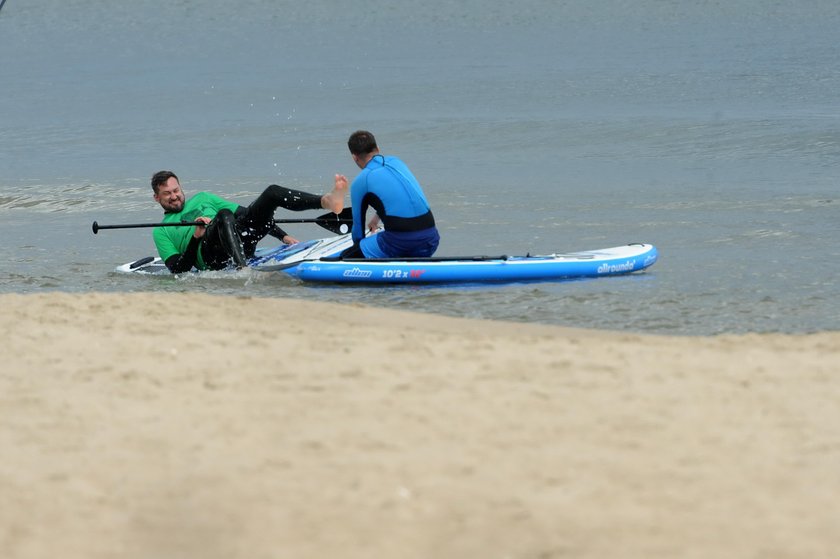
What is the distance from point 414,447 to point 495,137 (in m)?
17.9

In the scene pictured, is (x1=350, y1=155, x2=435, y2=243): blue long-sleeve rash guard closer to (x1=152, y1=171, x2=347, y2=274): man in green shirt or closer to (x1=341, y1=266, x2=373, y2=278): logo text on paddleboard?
(x1=341, y1=266, x2=373, y2=278): logo text on paddleboard

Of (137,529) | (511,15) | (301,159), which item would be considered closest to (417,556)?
(137,529)

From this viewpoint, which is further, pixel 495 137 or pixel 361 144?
pixel 495 137

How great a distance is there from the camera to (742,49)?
114 feet

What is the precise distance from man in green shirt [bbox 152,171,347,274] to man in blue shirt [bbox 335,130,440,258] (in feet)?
1.84

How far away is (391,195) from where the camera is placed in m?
10.7

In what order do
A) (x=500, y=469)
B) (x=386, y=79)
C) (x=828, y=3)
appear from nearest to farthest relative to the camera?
(x=500, y=469) → (x=386, y=79) → (x=828, y=3)

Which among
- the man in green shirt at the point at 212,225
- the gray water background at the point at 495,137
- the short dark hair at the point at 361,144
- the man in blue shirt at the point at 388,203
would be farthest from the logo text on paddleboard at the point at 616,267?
the man in green shirt at the point at 212,225

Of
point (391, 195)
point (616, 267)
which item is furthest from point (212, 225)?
point (616, 267)

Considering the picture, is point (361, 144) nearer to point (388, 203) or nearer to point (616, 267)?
point (388, 203)

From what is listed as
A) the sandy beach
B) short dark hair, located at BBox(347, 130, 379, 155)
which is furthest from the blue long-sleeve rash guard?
the sandy beach

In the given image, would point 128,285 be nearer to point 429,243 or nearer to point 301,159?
point 429,243

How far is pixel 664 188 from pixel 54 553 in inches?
543

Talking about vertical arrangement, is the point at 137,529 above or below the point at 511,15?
below
